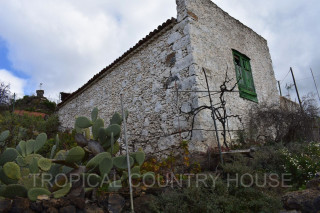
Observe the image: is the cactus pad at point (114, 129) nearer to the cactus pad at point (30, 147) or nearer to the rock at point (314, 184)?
the cactus pad at point (30, 147)

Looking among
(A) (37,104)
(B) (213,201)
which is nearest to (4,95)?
(A) (37,104)

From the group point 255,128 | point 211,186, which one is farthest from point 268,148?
point 211,186

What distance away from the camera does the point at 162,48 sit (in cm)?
619

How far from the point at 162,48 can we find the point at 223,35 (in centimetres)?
179

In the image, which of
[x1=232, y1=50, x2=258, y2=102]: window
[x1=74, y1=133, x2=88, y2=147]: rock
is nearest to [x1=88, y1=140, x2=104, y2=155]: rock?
[x1=74, y1=133, x2=88, y2=147]: rock

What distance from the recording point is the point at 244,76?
271 inches

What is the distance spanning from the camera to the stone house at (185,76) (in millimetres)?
5305

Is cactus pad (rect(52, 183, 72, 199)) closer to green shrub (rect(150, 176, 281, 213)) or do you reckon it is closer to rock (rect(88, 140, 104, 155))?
rock (rect(88, 140, 104, 155))

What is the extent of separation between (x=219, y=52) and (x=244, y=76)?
3.76ft

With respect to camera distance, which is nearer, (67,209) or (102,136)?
(67,209)

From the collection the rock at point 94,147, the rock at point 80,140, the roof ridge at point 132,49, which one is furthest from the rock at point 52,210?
the roof ridge at point 132,49

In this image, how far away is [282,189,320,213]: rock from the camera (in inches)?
105

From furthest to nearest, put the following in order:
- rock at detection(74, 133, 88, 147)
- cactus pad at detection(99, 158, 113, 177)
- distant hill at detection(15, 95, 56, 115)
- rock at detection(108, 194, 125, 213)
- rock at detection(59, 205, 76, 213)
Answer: distant hill at detection(15, 95, 56, 115) < rock at detection(74, 133, 88, 147) < cactus pad at detection(99, 158, 113, 177) < rock at detection(108, 194, 125, 213) < rock at detection(59, 205, 76, 213)

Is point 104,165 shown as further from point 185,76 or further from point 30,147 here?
point 185,76
